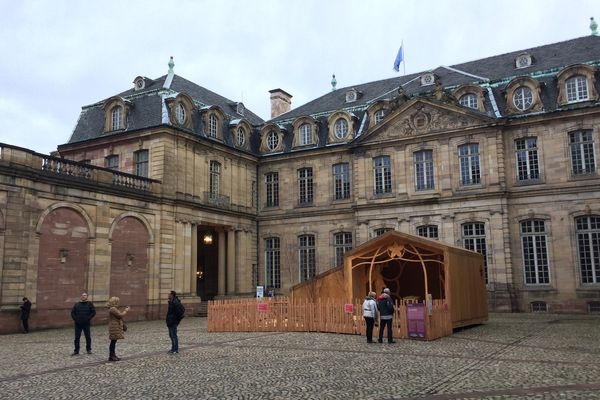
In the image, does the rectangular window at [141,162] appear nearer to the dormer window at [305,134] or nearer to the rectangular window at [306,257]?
the dormer window at [305,134]

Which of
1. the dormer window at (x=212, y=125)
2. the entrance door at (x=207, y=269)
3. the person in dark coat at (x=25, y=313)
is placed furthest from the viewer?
the entrance door at (x=207, y=269)

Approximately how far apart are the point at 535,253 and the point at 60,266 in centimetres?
2048

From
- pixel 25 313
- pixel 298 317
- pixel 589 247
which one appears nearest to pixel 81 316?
pixel 298 317

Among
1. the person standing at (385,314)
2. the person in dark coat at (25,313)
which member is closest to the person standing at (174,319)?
the person standing at (385,314)

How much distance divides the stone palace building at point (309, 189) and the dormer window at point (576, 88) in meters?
0.06

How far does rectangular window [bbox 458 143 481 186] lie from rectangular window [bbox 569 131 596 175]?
4181 mm

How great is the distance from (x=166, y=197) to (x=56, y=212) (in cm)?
587

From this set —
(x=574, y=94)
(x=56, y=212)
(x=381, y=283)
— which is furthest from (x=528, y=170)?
(x=56, y=212)

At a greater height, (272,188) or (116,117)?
(116,117)

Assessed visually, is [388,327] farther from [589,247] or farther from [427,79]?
[427,79]

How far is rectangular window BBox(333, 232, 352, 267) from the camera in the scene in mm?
32219

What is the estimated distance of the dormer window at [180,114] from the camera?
2905 centimetres

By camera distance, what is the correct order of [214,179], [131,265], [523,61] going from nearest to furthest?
1. [131,265]
2. [523,61]
3. [214,179]

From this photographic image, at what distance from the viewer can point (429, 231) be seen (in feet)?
97.2
